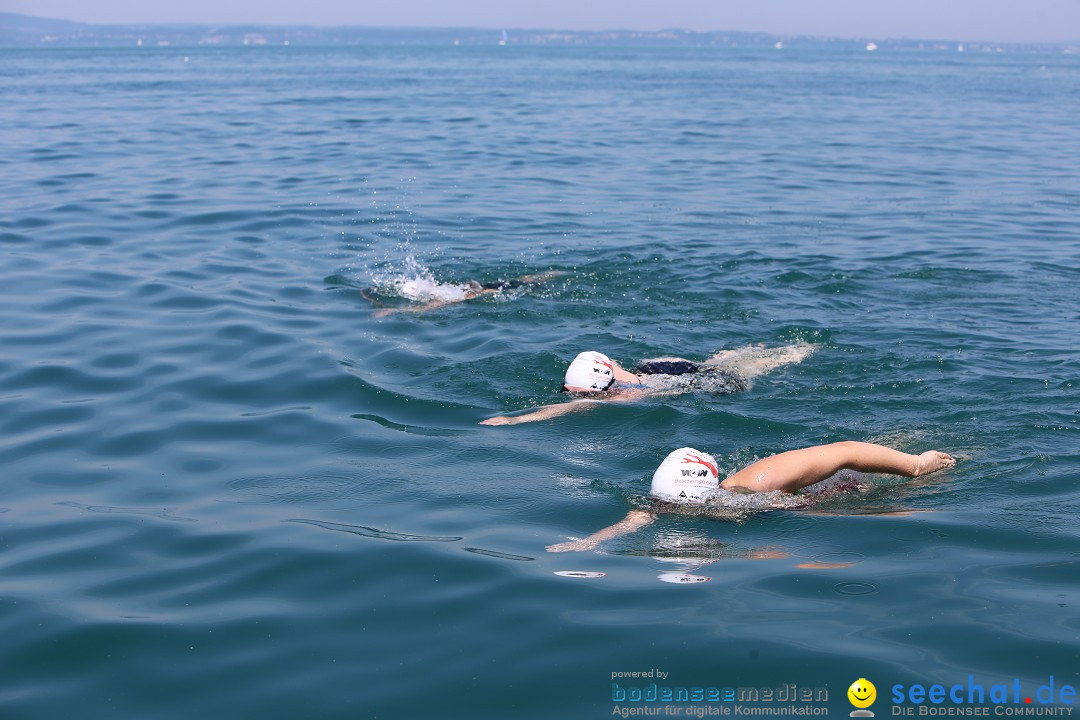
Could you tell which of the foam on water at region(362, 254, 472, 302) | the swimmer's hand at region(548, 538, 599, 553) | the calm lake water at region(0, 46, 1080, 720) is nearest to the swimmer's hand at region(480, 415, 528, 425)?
the calm lake water at region(0, 46, 1080, 720)

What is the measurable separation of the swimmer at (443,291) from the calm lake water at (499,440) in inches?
12.1

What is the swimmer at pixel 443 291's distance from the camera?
1452 centimetres

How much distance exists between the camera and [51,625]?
21.3ft

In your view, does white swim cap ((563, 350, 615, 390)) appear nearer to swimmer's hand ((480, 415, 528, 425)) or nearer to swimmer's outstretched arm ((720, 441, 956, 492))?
swimmer's hand ((480, 415, 528, 425))

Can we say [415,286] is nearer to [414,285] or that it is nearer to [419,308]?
[414,285]

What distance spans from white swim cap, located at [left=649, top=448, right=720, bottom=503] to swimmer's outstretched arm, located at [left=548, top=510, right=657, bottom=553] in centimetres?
22

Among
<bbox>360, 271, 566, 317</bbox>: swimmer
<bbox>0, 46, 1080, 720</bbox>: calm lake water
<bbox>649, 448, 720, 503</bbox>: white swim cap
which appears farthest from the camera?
<bbox>360, 271, 566, 317</bbox>: swimmer

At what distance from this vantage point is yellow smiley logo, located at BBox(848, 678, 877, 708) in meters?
5.34

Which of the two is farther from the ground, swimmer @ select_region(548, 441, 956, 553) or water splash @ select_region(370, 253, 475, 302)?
water splash @ select_region(370, 253, 475, 302)

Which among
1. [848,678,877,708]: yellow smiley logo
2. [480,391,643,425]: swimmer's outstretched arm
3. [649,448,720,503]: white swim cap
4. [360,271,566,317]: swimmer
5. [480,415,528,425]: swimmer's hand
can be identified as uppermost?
[360,271,566,317]: swimmer

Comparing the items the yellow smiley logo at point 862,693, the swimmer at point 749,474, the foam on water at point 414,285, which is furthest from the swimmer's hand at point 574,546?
the foam on water at point 414,285

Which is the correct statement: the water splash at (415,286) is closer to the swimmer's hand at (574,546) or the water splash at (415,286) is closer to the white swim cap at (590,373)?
the white swim cap at (590,373)

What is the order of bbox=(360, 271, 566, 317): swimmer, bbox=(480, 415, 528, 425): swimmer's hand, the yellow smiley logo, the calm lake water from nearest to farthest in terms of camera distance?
the yellow smiley logo
the calm lake water
bbox=(480, 415, 528, 425): swimmer's hand
bbox=(360, 271, 566, 317): swimmer

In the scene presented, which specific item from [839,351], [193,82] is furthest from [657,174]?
[193,82]
